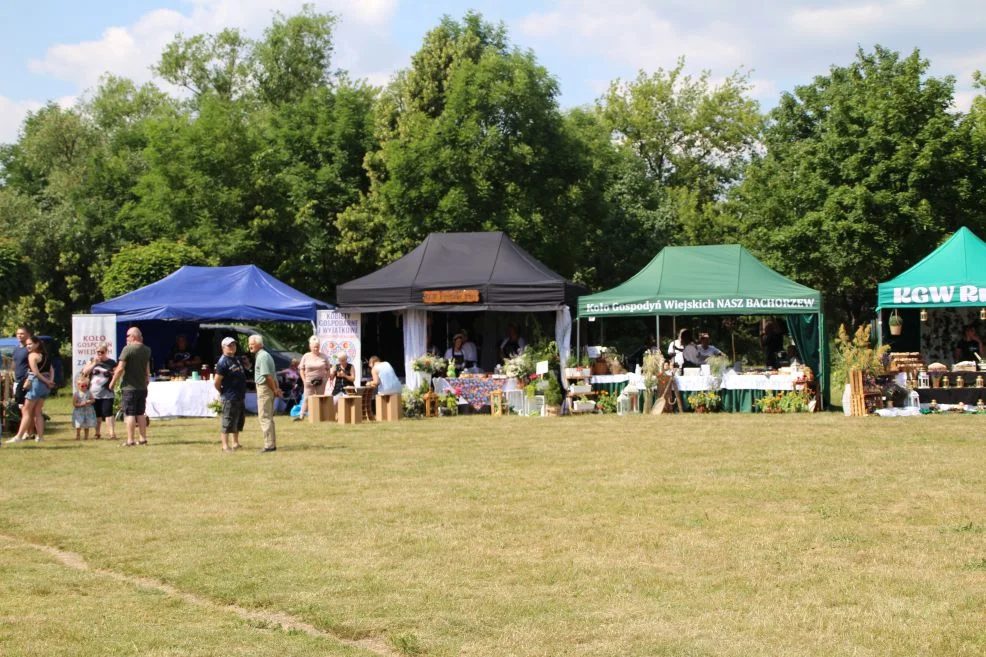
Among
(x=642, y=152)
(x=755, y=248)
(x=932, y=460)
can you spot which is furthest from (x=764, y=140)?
(x=932, y=460)

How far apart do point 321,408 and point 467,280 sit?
3.75 meters

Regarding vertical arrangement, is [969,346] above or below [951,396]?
above

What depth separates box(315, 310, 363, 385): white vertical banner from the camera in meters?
22.5

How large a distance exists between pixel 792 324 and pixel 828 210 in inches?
467

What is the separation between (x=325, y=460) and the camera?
14.2 metres

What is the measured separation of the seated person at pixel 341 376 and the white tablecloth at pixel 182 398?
243 cm

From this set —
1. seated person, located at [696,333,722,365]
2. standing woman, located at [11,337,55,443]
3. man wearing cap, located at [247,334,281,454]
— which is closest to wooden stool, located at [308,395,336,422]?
standing woman, located at [11,337,55,443]

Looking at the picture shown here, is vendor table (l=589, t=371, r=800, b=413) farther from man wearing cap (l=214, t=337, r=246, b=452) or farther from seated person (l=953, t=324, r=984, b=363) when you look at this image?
man wearing cap (l=214, t=337, r=246, b=452)

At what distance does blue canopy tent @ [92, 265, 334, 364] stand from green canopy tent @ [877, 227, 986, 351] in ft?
33.9

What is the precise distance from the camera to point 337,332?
74.1 feet

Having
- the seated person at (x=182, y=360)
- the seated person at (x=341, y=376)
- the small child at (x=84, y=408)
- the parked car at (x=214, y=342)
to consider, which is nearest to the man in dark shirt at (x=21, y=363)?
the small child at (x=84, y=408)

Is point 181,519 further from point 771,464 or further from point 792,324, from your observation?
point 792,324

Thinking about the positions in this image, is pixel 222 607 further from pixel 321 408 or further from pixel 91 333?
pixel 91 333

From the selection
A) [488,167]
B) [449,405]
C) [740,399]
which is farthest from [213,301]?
[488,167]
